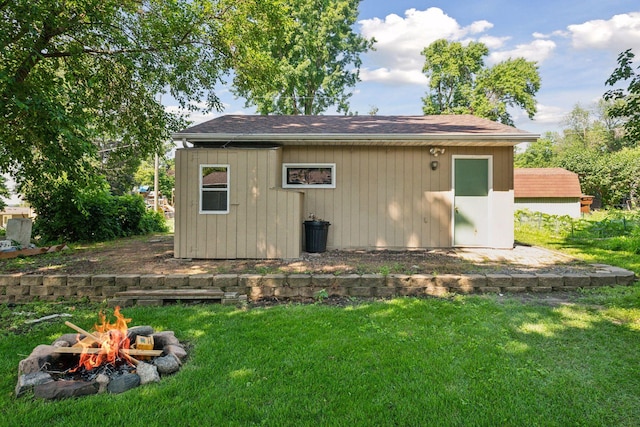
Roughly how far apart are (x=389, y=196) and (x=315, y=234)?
1.87 meters

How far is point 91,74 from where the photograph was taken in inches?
281

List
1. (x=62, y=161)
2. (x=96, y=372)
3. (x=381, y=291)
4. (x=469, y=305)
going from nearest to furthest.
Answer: (x=96, y=372)
(x=469, y=305)
(x=381, y=291)
(x=62, y=161)

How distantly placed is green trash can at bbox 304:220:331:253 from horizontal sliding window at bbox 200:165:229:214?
1.63m

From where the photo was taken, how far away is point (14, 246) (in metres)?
7.22

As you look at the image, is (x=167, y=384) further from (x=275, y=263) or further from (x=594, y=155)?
(x=594, y=155)

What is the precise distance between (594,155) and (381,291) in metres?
28.4

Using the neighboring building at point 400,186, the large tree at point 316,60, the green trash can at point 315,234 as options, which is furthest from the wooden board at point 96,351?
the large tree at point 316,60

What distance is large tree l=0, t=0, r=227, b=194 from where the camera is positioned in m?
4.75

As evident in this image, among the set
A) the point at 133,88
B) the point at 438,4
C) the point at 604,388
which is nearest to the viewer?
the point at 604,388

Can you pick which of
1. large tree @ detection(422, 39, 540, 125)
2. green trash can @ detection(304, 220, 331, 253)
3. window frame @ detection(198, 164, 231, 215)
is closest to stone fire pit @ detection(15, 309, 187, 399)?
window frame @ detection(198, 164, 231, 215)

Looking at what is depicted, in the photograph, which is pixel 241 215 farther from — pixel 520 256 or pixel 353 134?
pixel 520 256

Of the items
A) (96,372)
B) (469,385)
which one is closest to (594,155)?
(469,385)

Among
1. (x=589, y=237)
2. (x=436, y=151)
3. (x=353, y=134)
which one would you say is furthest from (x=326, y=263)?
(x=589, y=237)

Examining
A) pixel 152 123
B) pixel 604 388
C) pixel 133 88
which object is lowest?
pixel 604 388
